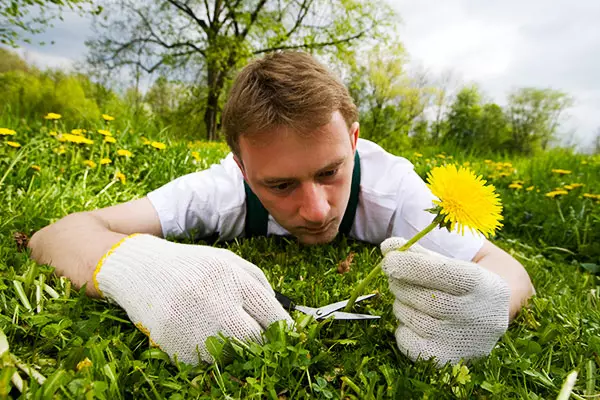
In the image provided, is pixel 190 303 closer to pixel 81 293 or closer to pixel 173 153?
pixel 81 293

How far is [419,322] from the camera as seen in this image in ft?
4.06

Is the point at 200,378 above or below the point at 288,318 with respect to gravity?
below

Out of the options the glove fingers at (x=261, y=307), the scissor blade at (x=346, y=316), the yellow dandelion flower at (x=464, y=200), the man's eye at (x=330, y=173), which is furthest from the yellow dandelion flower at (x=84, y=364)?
the man's eye at (x=330, y=173)

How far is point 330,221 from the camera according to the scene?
209 cm

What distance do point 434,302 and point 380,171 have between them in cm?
137

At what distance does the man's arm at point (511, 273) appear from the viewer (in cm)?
162

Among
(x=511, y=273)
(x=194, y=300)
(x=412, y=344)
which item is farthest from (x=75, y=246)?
(x=511, y=273)

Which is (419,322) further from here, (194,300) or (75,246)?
(75,246)

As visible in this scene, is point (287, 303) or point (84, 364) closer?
point (84, 364)

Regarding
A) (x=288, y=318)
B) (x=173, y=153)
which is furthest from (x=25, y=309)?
(x=173, y=153)

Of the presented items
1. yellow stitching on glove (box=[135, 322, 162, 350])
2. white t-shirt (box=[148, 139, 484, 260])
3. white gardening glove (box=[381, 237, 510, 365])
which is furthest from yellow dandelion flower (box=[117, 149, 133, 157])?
white gardening glove (box=[381, 237, 510, 365])

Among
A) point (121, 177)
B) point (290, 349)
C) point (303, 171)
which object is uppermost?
point (303, 171)

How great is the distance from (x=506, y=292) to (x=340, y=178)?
0.88 m

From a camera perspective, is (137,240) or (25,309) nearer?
(25,309)
